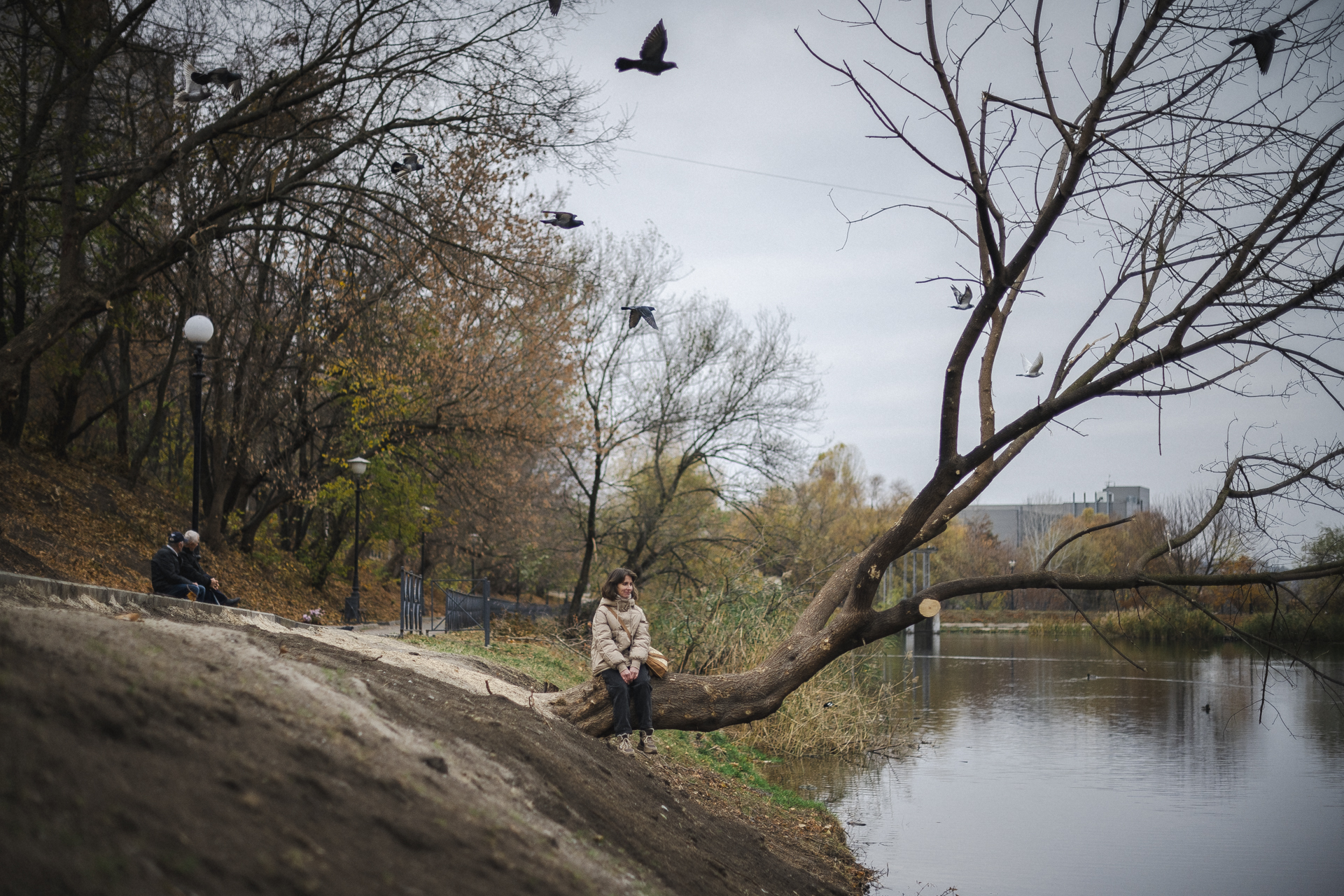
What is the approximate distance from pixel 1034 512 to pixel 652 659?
7721cm

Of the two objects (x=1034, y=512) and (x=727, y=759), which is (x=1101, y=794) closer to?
(x=727, y=759)

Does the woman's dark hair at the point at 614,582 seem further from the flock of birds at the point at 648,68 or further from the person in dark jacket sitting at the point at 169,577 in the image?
the person in dark jacket sitting at the point at 169,577

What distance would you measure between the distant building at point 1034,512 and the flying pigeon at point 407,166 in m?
61.7

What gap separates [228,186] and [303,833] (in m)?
15.9

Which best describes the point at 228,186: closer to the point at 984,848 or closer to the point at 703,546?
the point at 703,546

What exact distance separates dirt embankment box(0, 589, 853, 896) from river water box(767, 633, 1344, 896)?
5.39 metres

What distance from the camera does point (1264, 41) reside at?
612 centimetres

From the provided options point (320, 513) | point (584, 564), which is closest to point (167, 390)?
point (320, 513)

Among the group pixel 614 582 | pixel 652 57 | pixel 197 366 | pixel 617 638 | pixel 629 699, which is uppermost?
pixel 652 57

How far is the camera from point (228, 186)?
647 inches

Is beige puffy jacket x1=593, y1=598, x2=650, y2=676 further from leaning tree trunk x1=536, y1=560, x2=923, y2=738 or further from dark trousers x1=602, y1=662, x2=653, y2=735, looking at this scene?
leaning tree trunk x1=536, y1=560, x2=923, y2=738

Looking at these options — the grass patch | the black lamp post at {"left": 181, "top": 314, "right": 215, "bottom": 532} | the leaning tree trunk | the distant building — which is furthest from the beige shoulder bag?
the distant building

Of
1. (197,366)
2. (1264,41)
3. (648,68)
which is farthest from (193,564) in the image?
(1264,41)

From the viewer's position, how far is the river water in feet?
34.0
